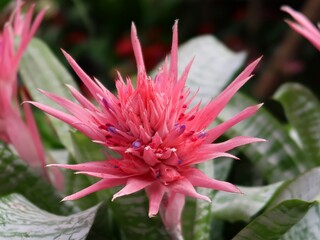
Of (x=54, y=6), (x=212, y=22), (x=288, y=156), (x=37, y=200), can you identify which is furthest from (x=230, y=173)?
(x=54, y=6)

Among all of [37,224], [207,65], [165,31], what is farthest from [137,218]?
[165,31]

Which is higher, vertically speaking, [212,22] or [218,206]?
[212,22]

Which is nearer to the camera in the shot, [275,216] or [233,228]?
[275,216]

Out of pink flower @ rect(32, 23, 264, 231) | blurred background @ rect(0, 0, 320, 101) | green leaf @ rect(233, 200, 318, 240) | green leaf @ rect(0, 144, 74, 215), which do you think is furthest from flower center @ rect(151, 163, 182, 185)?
blurred background @ rect(0, 0, 320, 101)

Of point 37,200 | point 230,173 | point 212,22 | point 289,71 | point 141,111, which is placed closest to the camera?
point 141,111

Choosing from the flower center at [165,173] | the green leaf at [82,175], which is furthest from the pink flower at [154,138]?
the green leaf at [82,175]

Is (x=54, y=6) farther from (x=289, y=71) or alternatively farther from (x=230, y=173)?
(x=230, y=173)

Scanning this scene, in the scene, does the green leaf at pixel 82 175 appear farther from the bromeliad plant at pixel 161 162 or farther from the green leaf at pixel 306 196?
the green leaf at pixel 306 196
